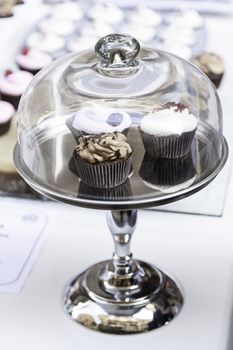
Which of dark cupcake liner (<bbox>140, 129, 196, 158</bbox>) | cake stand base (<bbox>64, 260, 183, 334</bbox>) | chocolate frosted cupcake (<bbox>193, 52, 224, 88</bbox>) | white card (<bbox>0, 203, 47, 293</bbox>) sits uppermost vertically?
dark cupcake liner (<bbox>140, 129, 196, 158</bbox>)

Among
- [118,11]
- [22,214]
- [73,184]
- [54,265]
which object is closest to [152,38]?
[118,11]

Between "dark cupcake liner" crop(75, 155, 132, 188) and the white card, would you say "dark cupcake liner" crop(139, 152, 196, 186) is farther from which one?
the white card

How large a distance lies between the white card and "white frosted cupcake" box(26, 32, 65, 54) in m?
0.61

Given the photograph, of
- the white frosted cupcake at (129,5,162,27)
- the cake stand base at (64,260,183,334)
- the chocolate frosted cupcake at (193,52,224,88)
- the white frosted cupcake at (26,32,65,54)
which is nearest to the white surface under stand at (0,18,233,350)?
the cake stand base at (64,260,183,334)

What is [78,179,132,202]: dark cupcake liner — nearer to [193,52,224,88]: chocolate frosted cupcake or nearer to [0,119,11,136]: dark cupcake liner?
[0,119,11,136]: dark cupcake liner

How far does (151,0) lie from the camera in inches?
72.7

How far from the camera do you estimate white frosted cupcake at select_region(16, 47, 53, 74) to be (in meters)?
1.40

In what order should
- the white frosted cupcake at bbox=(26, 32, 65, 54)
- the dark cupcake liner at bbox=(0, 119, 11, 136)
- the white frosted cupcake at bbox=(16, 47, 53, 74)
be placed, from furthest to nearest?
the white frosted cupcake at bbox=(26, 32, 65, 54), the white frosted cupcake at bbox=(16, 47, 53, 74), the dark cupcake liner at bbox=(0, 119, 11, 136)

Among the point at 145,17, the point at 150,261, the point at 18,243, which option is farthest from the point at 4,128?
the point at 145,17

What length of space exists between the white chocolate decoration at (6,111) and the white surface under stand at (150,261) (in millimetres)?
175

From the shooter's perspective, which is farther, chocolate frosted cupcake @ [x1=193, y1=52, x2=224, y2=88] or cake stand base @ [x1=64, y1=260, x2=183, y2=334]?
chocolate frosted cupcake @ [x1=193, y1=52, x2=224, y2=88]

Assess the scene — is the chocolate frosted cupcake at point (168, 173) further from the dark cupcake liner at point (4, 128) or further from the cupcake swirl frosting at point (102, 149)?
the dark cupcake liner at point (4, 128)

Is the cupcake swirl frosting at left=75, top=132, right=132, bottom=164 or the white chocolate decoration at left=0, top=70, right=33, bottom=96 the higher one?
the cupcake swirl frosting at left=75, top=132, right=132, bottom=164

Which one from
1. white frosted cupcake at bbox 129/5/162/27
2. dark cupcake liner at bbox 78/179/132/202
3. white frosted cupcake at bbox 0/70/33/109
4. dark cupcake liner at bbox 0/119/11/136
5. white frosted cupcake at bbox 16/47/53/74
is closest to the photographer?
dark cupcake liner at bbox 78/179/132/202
